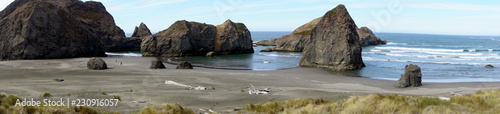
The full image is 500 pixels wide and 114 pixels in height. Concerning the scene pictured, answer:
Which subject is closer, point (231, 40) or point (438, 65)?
point (438, 65)

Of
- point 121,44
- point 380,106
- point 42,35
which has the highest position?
point 42,35

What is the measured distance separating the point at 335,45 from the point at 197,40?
3502cm

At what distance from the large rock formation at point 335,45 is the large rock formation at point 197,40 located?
28.6 m

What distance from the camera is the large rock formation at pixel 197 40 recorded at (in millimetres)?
63312

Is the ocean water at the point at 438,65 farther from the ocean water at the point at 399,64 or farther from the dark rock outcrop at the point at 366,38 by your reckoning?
the dark rock outcrop at the point at 366,38

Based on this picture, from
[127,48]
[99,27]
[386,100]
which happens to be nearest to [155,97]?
[386,100]

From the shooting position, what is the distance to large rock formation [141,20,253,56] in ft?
208

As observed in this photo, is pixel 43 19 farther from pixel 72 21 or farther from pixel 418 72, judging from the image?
pixel 418 72

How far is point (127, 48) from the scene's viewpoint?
87.4m

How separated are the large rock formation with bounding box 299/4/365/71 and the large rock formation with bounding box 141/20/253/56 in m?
28.6

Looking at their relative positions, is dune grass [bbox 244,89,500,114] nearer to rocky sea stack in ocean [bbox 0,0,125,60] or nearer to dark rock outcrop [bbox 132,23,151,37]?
rocky sea stack in ocean [bbox 0,0,125,60]

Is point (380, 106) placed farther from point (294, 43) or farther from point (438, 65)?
point (294, 43)

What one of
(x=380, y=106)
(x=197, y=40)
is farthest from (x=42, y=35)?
(x=380, y=106)

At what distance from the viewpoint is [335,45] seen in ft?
135
